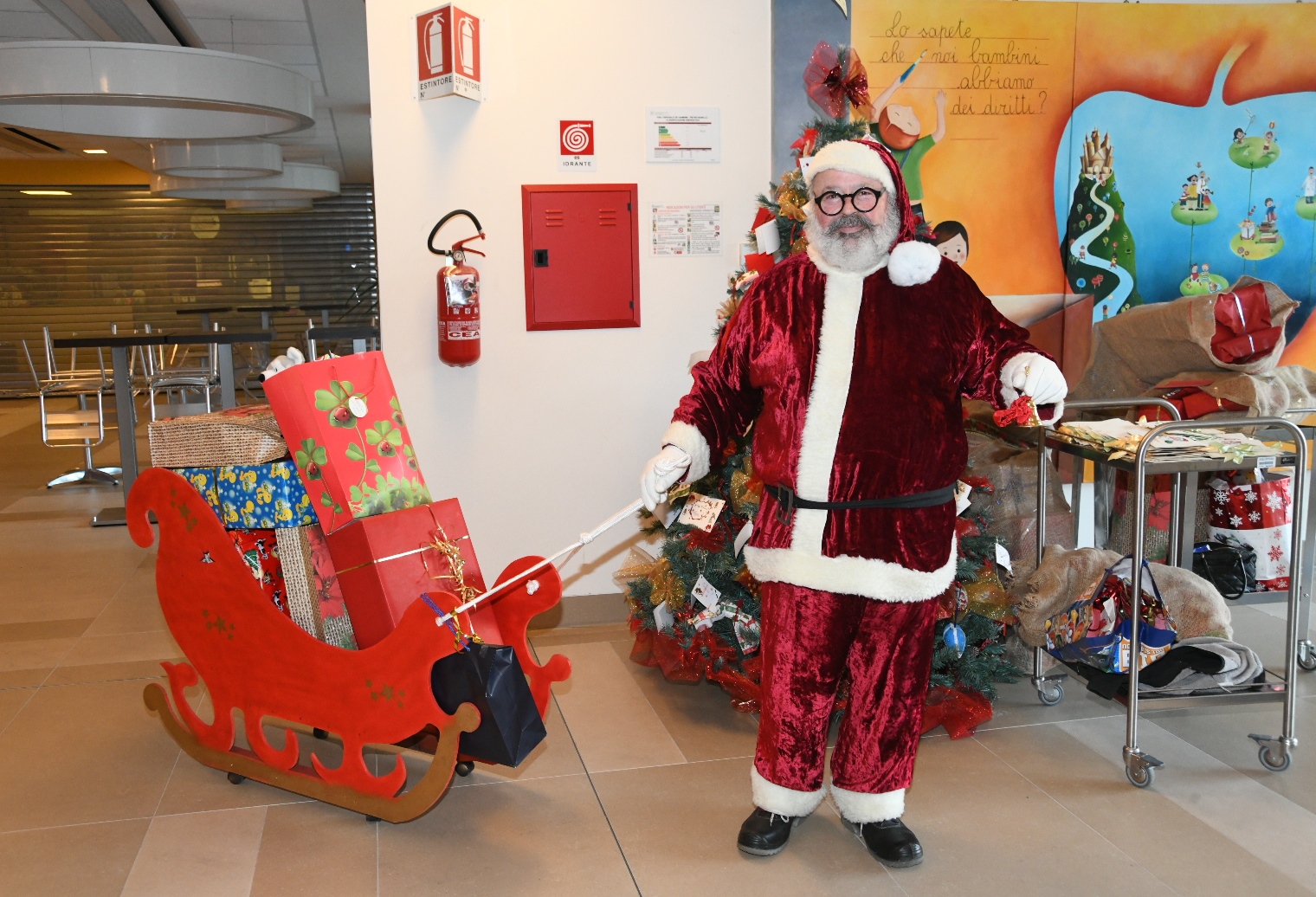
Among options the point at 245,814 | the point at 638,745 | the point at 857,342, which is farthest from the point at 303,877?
the point at 857,342

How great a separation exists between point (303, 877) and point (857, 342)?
5.40 feet

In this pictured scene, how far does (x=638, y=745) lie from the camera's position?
2.91 meters

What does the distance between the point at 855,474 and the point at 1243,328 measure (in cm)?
180

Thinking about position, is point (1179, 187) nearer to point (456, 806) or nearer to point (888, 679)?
point (888, 679)

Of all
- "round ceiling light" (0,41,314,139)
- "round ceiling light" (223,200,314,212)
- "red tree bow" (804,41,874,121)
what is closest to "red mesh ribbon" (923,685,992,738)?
"red tree bow" (804,41,874,121)

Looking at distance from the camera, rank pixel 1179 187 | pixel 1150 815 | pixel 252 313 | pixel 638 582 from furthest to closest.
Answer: pixel 252 313 → pixel 1179 187 → pixel 638 582 → pixel 1150 815

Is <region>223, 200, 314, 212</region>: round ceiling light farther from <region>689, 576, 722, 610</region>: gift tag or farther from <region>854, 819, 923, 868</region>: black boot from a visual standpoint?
<region>854, 819, 923, 868</region>: black boot

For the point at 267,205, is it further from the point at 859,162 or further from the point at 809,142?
the point at 859,162

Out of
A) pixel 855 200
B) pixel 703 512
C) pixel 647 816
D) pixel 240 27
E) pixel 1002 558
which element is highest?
pixel 240 27

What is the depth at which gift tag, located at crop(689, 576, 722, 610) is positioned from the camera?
3.08 m

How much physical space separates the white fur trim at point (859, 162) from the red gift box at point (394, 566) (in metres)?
1.25

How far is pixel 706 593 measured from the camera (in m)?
3.08

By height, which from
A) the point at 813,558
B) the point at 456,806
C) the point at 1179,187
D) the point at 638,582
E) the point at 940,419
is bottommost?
the point at 456,806

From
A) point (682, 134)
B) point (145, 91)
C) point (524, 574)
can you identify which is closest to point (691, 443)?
point (524, 574)
